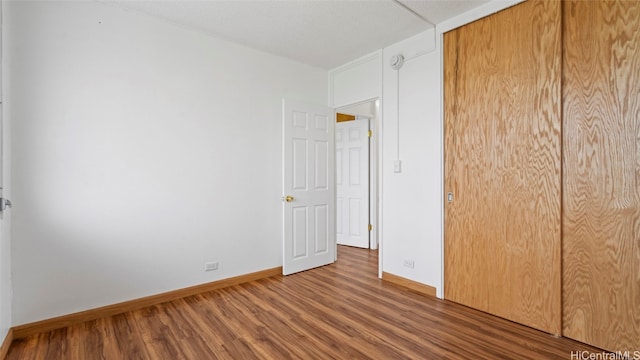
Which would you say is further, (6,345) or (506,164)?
(506,164)

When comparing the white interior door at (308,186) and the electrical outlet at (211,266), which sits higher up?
the white interior door at (308,186)

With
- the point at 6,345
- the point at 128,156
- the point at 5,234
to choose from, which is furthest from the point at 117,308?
the point at 128,156

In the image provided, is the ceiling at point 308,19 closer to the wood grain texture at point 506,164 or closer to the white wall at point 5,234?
the wood grain texture at point 506,164

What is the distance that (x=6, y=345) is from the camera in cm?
202

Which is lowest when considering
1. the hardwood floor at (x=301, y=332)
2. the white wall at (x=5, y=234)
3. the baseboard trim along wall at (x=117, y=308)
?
the hardwood floor at (x=301, y=332)

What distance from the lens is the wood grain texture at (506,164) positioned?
2215 mm

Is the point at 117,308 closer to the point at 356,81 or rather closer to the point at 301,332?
the point at 301,332

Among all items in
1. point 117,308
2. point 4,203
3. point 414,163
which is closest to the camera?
point 4,203

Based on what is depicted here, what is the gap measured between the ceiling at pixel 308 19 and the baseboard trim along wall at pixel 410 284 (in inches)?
101

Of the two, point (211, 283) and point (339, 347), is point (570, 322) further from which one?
point (211, 283)

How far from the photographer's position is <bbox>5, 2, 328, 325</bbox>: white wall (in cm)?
228

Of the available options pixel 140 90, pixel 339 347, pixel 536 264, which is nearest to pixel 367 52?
pixel 140 90

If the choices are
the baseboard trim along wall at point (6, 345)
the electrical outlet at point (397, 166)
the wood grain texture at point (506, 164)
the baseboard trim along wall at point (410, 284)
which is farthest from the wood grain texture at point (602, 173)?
the baseboard trim along wall at point (6, 345)

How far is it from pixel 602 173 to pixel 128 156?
3628 millimetres
